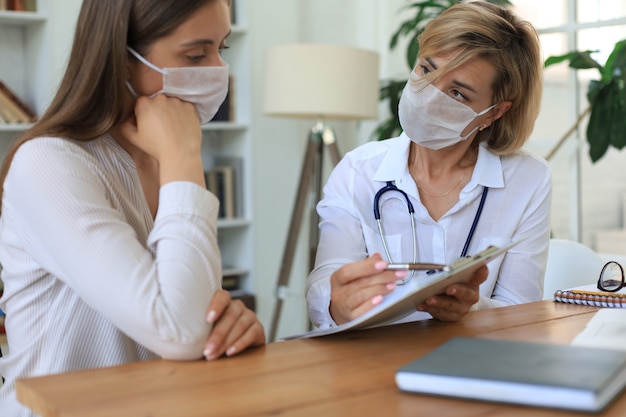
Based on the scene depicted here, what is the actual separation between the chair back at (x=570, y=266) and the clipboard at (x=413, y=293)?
83cm

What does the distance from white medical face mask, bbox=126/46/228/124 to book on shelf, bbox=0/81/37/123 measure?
2160 millimetres

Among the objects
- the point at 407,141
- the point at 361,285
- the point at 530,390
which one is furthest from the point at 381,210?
the point at 530,390

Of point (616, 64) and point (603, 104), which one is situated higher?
point (616, 64)

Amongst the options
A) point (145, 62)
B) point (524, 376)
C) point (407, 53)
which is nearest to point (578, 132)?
point (407, 53)

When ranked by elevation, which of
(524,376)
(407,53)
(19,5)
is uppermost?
(19,5)

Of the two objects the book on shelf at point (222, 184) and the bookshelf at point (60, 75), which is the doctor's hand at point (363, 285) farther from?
the book on shelf at point (222, 184)

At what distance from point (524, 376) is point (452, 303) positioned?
1.50 feet

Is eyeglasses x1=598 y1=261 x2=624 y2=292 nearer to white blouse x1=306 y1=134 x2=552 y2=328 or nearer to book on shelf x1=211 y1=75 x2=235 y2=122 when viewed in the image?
white blouse x1=306 y1=134 x2=552 y2=328

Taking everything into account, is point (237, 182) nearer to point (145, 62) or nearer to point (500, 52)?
point (500, 52)

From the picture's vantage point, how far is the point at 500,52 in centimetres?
196

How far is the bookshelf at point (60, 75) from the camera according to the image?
3.50 meters

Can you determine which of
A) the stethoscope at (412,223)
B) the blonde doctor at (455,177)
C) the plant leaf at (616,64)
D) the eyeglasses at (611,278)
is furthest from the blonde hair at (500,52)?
the plant leaf at (616,64)

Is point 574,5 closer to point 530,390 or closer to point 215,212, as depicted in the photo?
point 215,212

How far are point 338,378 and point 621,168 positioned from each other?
105 inches
